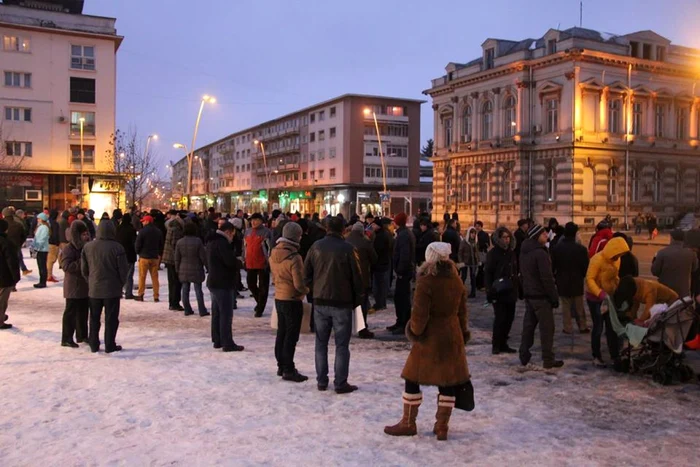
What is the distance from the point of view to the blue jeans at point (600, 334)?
8578mm

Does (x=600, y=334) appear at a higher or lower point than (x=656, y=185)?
lower

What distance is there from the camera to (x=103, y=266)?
912 centimetres

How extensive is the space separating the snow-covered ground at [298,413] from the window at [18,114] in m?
44.3

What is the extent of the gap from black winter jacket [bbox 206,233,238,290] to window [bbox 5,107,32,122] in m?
45.8

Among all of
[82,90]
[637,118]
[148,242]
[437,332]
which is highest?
[82,90]

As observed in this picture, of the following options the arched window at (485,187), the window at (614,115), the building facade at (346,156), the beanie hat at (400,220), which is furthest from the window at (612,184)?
the beanie hat at (400,220)

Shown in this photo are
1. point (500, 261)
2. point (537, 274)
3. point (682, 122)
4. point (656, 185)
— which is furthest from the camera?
point (682, 122)

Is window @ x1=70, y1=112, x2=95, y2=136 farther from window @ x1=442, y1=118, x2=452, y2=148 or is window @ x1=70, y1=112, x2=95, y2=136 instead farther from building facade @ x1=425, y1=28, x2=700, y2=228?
building facade @ x1=425, y1=28, x2=700, y2=228

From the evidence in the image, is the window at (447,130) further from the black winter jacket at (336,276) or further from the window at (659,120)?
the black winter jacket at (336,276)

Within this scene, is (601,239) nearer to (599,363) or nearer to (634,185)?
(599,363)

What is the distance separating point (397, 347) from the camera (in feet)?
33.0

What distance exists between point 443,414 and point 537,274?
3180 mm

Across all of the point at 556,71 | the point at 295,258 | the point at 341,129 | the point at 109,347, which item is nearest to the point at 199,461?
the point at 295,258

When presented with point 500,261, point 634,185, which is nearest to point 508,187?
point 634,185
